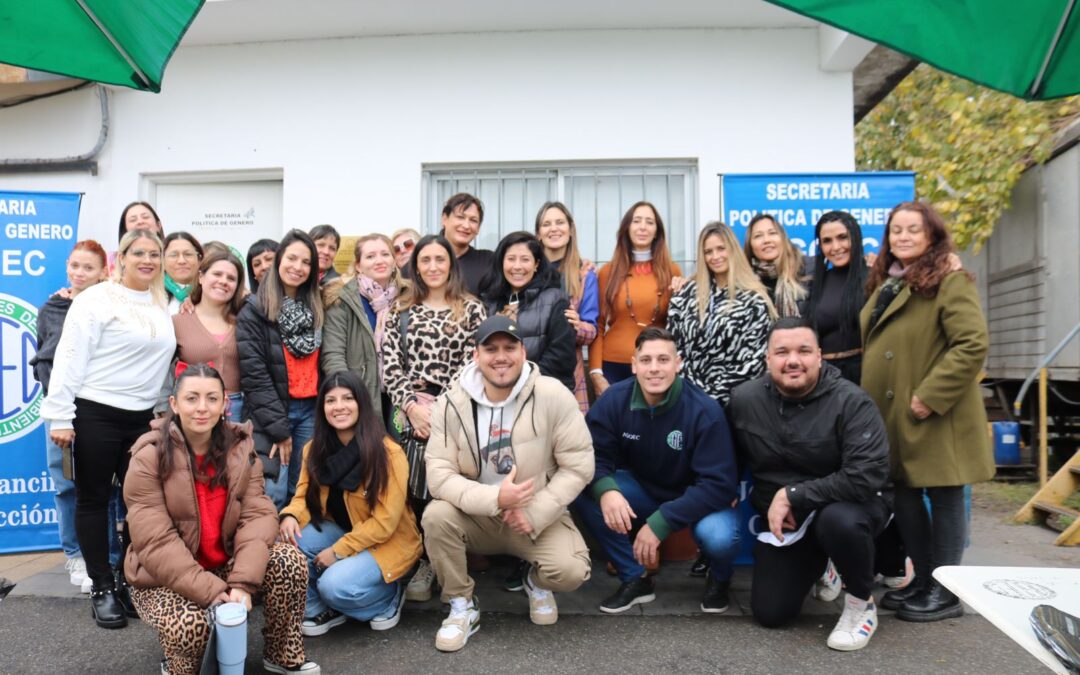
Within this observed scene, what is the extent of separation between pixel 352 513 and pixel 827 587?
261 centimetres

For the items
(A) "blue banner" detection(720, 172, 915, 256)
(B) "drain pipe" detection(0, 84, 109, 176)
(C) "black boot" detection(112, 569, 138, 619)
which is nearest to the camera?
(C) "black boot" detection(112, 569, 138, 619)

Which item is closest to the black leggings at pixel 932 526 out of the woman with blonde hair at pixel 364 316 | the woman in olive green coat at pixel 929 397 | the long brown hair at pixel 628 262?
the woman in olive green coat at pixel 929 397

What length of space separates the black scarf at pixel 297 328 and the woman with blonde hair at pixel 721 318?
6.94ft

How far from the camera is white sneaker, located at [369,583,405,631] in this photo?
3586 millimetres

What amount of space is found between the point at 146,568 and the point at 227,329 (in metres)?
1.61

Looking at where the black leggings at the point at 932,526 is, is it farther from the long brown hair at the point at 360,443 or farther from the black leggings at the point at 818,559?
the long brown hair at the point at 360,443

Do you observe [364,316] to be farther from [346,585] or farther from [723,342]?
[723,342]

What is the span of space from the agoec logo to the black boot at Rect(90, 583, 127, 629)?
2.00 metres

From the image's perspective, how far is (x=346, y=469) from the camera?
356 centimetres

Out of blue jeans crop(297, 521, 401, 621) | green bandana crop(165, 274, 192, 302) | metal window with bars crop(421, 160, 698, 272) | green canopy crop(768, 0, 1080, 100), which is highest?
metal window with bars crop(421, 160, 698, 272)

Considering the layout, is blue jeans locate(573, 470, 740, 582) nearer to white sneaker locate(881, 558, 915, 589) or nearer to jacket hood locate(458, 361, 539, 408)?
jacket hood locate(458, 361, 539, 408)

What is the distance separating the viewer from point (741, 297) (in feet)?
13.5

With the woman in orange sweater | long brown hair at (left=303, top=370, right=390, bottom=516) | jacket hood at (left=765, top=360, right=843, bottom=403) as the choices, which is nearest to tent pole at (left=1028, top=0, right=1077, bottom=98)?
jacket hood at (left=765, top=360, right=843, bottom=403)

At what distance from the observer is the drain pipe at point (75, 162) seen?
6.33 meters
